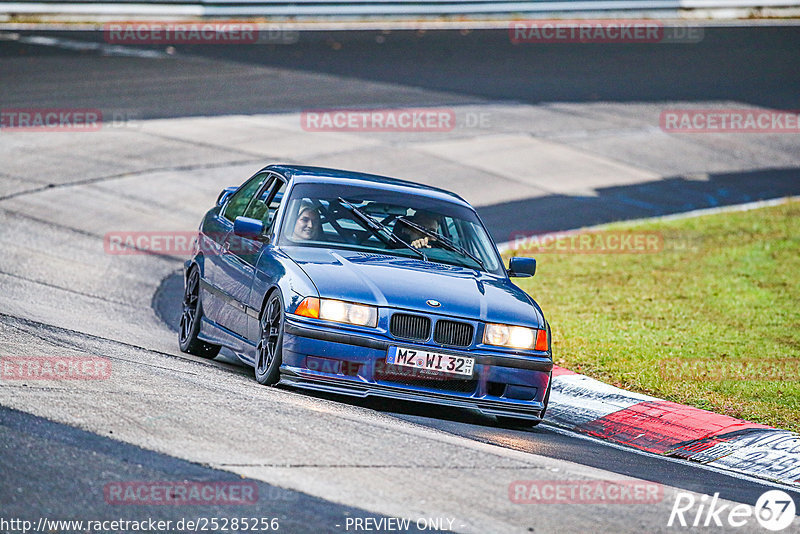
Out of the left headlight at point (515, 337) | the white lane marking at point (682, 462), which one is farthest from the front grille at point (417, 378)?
the white lane marking at point (682, 462)

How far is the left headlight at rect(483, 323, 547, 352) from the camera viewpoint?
7816mm

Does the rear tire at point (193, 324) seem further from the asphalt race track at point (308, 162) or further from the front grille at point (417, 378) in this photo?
the front grille at point (417, 378)

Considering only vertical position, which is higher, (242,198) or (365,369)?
(242,198)

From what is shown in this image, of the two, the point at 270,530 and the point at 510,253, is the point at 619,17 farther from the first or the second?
the point at 270,530

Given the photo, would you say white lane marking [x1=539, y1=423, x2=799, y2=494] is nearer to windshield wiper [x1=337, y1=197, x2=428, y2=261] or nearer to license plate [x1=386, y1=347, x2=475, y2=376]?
license plate [x1=386, y1=347, x2=475, y2=376]

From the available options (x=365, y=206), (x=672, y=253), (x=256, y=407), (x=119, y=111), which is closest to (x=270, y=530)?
(x=256, y=407)

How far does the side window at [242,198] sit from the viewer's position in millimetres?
9859

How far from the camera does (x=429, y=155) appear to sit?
67.5 feet

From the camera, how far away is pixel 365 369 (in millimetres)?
7598

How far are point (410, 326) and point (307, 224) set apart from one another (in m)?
1.49

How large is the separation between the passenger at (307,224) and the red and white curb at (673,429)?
7.13 ft

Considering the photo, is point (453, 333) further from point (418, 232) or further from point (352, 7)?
point (352, 7)

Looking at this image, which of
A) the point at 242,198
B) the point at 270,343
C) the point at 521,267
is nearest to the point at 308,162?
the point at 242,198

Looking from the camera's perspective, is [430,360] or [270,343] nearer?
[430,360]
